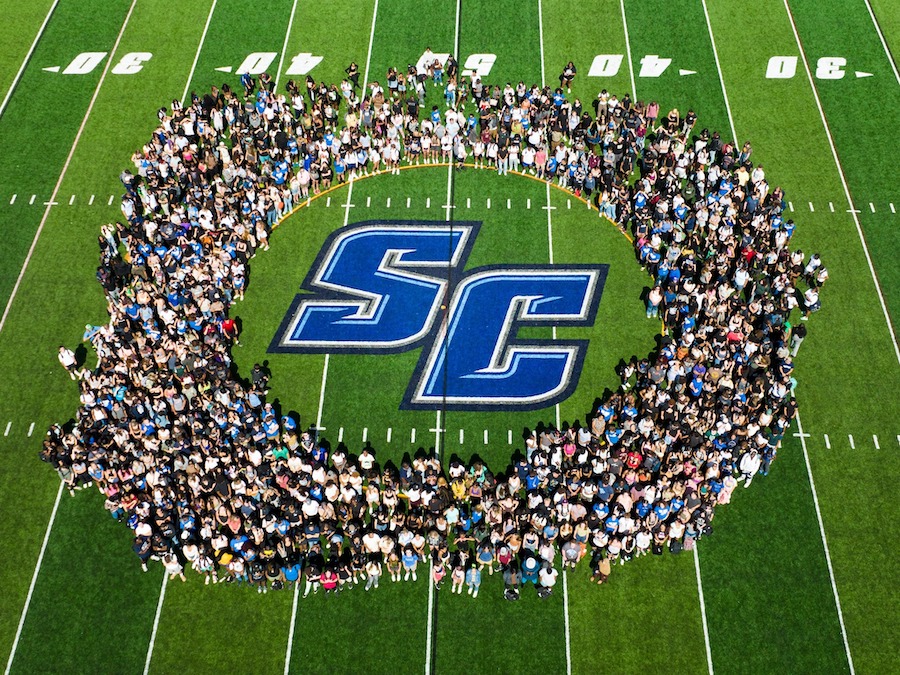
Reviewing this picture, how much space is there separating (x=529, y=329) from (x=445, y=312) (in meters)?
2.29

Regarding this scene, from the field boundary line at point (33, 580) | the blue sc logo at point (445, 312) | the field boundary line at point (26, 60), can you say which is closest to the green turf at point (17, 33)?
the field boundary line at point (26, 60)

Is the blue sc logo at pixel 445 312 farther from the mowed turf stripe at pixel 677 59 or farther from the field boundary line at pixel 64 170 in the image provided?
the mowed turf stripe at pixel 677 59

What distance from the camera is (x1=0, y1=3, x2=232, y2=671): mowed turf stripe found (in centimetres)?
2019

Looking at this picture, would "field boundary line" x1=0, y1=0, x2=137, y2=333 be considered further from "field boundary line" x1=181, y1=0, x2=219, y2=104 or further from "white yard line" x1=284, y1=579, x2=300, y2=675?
"white yard line" x1=284, y1=579, x2=300, y2=675

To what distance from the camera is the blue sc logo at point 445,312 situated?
24469 millimetres

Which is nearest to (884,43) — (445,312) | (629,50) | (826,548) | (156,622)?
(629,50)

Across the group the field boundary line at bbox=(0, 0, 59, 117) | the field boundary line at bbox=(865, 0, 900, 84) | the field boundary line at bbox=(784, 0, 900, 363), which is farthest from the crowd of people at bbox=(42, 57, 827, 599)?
the field boundary line at bbox=(865, 0, 900, 84)

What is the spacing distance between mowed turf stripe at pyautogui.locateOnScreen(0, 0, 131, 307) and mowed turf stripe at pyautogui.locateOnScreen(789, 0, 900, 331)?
24.3 meters

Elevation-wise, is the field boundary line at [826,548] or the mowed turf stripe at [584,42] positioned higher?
the mowed turf stripe at [584,42]

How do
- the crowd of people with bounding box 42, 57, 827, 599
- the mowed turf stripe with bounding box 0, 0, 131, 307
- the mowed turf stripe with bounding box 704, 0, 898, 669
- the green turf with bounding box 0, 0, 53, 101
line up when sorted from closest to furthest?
the crowd of people with bounding box 42, 57, 827, 599
the mowed turf stripe with bounding box 704, 0, 898, 669
the mowed turf stripe with bounding box 0, 0, 131, 307
the green turf with bounding box 0, 0, 53, 101

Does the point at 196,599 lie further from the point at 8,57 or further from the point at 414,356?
the point at 8,57

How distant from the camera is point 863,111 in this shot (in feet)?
104

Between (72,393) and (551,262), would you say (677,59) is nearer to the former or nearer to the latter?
(551,262)

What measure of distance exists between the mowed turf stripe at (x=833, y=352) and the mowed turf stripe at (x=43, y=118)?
70.0 ft
